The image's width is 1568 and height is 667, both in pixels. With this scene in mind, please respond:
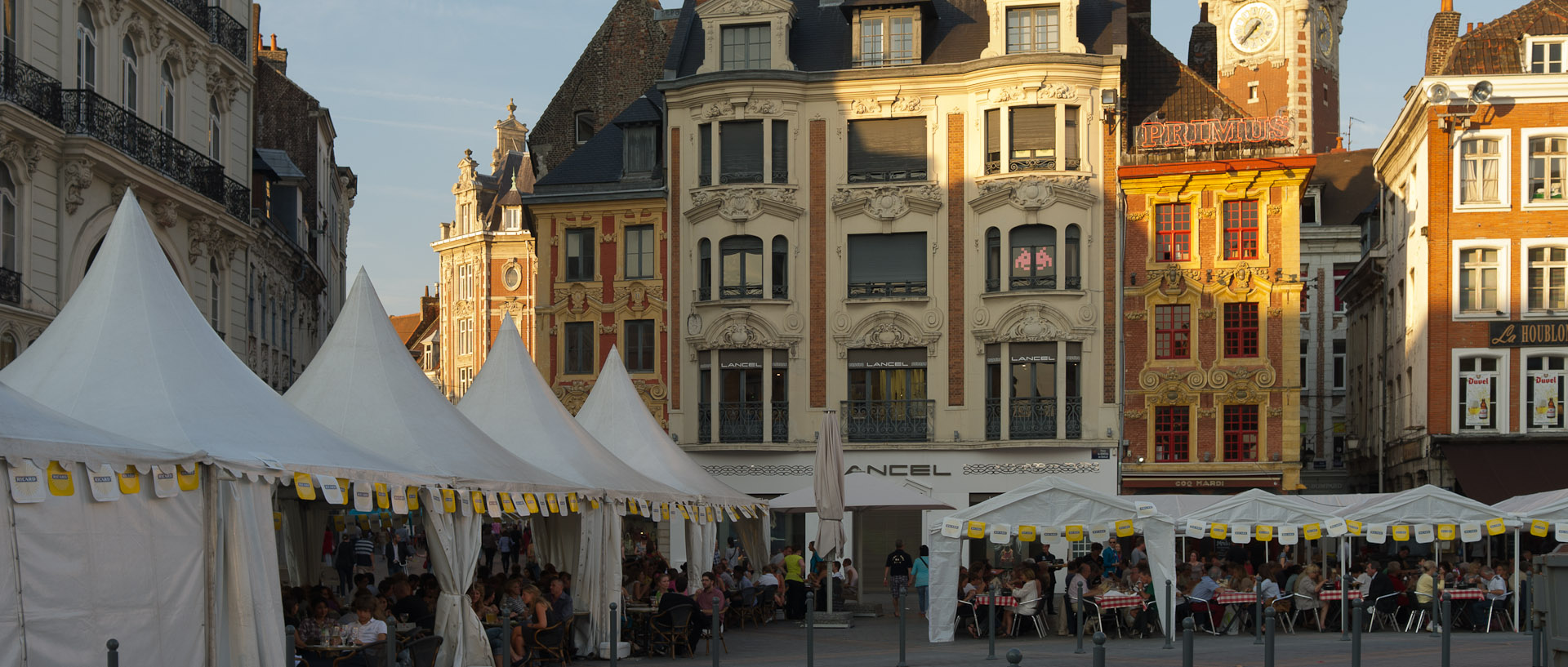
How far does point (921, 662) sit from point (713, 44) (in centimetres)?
2256

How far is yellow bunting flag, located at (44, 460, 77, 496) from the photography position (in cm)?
1243

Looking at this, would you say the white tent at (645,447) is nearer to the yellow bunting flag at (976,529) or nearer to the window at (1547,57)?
the yellow bunting flag at (976,529)

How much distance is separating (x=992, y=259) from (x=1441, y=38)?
456 inches

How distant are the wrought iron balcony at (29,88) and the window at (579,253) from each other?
1727 cm

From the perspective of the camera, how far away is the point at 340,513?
3108 centimetres

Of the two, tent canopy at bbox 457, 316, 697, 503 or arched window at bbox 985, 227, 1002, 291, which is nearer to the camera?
tent canopy at bbox 457, 316, 697, 503

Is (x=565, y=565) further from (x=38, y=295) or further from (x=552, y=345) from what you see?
(x=552, y=345)

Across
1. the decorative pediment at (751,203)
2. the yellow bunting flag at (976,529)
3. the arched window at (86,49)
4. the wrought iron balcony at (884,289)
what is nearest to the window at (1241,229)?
the wrought iron balcony at (884,289)

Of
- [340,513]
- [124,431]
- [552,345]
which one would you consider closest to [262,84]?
[552,345]

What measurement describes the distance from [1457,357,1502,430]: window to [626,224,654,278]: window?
1904 cm

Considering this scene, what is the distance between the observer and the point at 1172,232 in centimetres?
3794

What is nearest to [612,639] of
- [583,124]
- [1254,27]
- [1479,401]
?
[1479,401]

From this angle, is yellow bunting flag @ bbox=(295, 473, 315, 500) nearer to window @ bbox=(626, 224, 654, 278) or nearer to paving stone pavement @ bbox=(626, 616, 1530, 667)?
paving stone pavement @ bbox=(626, 616, 1530, 667)

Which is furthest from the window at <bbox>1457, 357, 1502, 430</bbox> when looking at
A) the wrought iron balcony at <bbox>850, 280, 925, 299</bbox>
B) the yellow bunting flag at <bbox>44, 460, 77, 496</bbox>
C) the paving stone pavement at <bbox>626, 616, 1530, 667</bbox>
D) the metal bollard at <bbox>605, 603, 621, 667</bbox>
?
the yellow bunting flag at <bbox>44, 460, 77, 496</bbox>
